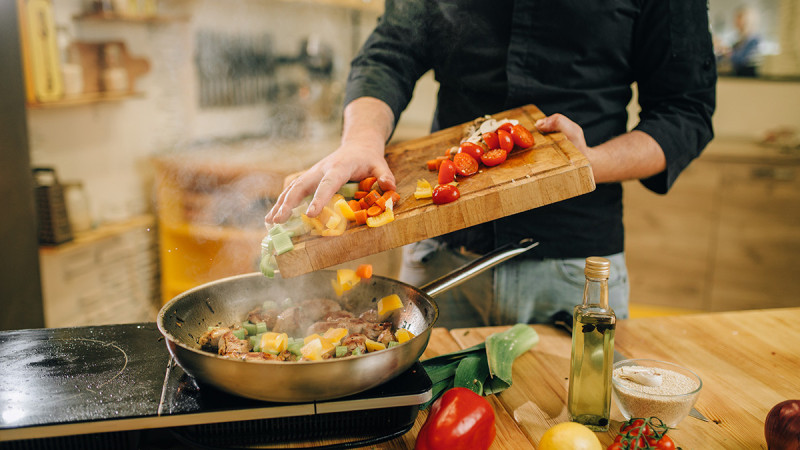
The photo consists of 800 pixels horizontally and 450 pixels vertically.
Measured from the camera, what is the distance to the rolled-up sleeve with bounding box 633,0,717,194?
1.57 m

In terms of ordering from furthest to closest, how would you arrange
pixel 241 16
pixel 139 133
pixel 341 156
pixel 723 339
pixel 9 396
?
pixel 241 16 → pixel 139 133 → pixel 723 339 → pixel 341 156 → pixel 9 396

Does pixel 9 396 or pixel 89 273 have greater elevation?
pixel 9 396

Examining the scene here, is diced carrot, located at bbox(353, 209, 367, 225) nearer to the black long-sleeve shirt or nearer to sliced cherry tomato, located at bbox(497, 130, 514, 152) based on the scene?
sliced cherry tomato, located at bbox(497, 130, 514, 152)

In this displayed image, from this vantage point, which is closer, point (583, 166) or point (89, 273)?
point (583, 166)

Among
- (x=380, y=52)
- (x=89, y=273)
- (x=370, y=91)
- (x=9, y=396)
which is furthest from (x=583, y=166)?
(x=89, y=273)

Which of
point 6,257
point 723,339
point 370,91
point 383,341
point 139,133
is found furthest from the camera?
Answer: point 139,133

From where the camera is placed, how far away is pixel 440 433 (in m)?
0.98

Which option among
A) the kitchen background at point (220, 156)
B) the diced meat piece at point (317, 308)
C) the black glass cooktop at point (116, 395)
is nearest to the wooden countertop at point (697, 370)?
the black glass cooktop at point (116, 395)

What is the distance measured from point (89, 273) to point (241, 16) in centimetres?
208

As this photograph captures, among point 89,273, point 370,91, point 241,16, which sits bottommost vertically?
point 89,273

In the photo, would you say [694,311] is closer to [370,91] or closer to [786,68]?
[786,68]

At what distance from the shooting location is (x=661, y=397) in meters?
1.07

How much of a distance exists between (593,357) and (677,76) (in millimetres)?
936

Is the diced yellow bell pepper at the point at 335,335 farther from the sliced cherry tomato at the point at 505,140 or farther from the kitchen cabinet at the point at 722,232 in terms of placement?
the kitchen cabinet at the point at 722,232
